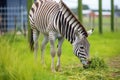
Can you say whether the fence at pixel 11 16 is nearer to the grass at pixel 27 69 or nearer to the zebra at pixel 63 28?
the grass at pixel 27 69

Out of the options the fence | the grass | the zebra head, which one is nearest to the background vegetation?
the grass

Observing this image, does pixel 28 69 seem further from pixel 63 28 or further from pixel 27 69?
pixel 63 28

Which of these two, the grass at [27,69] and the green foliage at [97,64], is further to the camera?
the green foliage at [97,64]

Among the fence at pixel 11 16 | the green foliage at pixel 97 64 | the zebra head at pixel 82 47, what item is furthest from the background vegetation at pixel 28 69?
the fence at pixel 11 16

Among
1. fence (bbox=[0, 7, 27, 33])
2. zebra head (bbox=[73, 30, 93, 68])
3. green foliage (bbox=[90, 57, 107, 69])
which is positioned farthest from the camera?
fence (bbox=[0, 7, 27, 33])

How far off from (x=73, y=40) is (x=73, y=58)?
342 cm

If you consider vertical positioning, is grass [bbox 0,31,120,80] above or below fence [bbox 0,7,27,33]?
below

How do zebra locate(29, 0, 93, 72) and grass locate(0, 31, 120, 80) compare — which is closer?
grass locate(0, 31, 120, 80)

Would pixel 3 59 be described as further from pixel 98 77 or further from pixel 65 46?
pixel 65 46

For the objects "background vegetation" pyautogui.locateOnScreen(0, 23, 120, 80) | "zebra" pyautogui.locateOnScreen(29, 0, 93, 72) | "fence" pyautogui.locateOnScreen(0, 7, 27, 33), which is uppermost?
"fence" pyautogui.locateOnScreen(0, 7, 27, 33)

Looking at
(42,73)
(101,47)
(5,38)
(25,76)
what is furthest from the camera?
(101,47)

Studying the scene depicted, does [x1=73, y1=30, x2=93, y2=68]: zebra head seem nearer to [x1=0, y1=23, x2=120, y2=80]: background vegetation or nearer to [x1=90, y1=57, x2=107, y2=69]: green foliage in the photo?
[x1=0, y1=23, x2=120, y2=80]: background vegetation

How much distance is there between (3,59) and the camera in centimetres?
836

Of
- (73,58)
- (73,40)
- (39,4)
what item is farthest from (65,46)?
(73,40)
